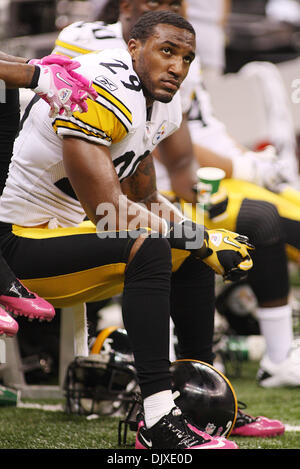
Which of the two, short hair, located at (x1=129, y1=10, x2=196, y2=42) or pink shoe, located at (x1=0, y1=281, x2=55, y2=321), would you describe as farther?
short hair, located at (x1=129, y1=10, x2=196, y2=42)

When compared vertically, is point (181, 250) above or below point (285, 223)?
above

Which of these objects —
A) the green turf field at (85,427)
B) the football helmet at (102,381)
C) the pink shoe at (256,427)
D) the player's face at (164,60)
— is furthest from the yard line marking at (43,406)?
the player's face at (164,60)

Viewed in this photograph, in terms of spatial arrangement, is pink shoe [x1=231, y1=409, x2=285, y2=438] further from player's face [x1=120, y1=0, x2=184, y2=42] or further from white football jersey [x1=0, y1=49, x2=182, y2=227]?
player's face [x1=120, y1=0, x2=184, y2=42]

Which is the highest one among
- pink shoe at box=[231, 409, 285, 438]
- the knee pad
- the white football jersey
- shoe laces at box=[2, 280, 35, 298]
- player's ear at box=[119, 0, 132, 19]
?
player's ear at box=[119, 0, 132, 19]

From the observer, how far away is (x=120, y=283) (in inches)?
81.8

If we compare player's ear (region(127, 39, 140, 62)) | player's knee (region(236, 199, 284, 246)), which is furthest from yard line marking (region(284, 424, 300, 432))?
player's ear (region(127, 39, 140, 62))

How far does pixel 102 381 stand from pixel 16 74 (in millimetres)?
1161

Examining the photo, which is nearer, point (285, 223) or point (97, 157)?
point (97, 157)

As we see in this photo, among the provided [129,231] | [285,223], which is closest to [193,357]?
[129,231]

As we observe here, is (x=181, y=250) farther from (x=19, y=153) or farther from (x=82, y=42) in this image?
(x=82, y=42)

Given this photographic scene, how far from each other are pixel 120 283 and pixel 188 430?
16.2 inches

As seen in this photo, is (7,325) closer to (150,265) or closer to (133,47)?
(150,265)

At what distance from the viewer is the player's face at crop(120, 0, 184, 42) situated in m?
2.80

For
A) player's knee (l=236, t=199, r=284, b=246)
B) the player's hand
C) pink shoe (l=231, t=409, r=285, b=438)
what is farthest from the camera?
player's knee (l=236, t=199, r=284, b=246)
